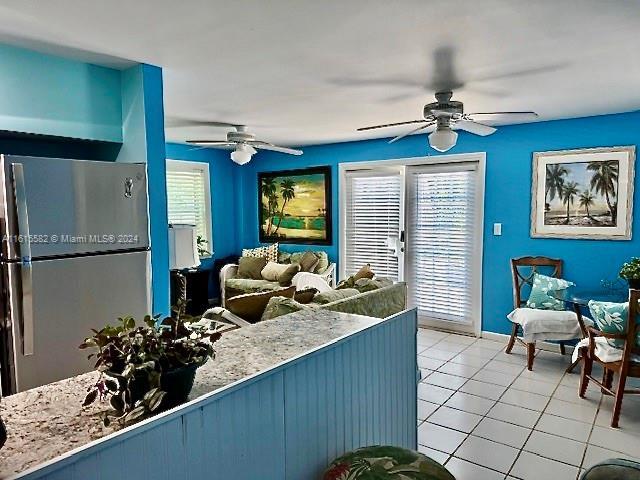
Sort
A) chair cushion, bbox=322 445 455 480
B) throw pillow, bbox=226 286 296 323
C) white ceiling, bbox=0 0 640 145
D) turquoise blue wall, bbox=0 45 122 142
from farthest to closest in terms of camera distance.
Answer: throw pillow, bbox=226 286 296 323, turquoise blue wall, bbox=0 45 122 142, white ceiling, bbox=0 0 640 145, chair cushion, bbox=322 445 455 480


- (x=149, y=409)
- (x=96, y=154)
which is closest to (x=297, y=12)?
(x=149, y=409)

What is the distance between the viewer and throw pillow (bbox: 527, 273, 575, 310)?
4.12 meters

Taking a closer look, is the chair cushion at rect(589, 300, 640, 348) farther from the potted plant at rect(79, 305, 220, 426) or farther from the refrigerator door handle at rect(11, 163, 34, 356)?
the refrigerator door handle at rect(11, 163, 34, 356)

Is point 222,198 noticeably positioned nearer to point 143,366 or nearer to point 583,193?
point 583,193

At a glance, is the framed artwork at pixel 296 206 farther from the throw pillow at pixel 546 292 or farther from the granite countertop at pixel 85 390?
the granite countertop at pixel 85 390

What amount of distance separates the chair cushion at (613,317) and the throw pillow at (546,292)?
114 cm

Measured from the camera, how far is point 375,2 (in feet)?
5.97

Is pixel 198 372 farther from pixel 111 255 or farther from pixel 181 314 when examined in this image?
pixel 111 255

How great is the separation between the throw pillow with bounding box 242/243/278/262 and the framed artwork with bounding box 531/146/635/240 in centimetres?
349

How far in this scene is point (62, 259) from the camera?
7.06 ft

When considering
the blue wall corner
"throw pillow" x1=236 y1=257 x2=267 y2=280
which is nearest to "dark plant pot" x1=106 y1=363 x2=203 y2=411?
the blue wall corner

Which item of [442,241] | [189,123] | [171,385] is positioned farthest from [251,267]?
[171,385]

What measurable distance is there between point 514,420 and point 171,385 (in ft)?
9.05

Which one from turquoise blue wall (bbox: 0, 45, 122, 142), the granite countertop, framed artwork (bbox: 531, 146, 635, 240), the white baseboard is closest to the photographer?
the granite countertop
